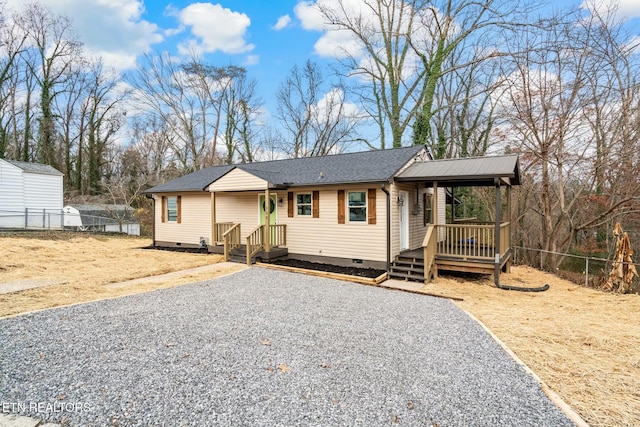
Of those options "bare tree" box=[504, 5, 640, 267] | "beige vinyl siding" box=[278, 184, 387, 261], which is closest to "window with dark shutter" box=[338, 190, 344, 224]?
"beige vinyl siding" box=[278, 184, 387, 261]

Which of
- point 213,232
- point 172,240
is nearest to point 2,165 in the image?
point 172,240

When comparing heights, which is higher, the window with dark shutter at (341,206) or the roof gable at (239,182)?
the roof gable at (239,182)

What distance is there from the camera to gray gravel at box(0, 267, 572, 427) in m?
2.71

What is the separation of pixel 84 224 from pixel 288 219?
716 inches

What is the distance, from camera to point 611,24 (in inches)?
465

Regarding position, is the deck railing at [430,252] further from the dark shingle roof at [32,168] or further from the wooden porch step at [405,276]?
the dark shingle roof at [32,168]

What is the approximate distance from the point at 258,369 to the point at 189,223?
11528 millimetres

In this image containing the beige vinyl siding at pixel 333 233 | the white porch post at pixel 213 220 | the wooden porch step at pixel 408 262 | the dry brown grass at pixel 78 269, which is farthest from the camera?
the white porch post at pixel 213 220

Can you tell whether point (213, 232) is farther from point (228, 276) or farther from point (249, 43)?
point (249, 43)

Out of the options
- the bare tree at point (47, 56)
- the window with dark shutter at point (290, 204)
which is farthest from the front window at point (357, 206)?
the bare tree at point (47, 56)

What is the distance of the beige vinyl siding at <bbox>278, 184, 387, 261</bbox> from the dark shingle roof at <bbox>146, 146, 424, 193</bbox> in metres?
0.34

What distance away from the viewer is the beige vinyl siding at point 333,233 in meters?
9.34

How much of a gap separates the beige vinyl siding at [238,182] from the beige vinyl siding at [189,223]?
206cm

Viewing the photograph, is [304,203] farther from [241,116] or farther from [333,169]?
[241,116]
